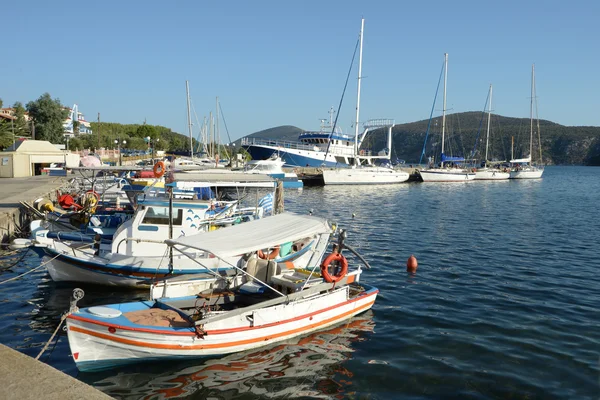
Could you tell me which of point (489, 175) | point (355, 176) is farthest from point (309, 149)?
point (489, 175)

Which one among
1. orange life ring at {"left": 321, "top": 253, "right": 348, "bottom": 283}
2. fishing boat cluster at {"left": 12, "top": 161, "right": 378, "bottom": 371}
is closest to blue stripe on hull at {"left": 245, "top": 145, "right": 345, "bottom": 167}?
fishing boat cluster at {"left": 12, "top": 161, "right": 378, "bottom": 371}

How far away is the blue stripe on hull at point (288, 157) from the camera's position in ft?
248

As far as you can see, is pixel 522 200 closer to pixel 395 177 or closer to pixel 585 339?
pixel 395 177

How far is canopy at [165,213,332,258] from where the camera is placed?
1005cm

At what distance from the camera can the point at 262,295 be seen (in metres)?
12.3

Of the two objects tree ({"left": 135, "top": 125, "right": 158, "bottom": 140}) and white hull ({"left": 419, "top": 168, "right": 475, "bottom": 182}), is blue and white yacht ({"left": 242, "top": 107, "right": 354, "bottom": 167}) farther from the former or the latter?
tree ({"left": 135, "top": 125, "right": 158, "bottom": 140})

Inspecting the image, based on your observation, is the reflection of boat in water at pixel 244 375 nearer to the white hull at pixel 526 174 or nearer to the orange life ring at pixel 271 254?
the orange life ring at pixel 271 254

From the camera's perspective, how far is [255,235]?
437 inches

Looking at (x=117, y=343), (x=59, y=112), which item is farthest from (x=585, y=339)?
(x=59, y=112)

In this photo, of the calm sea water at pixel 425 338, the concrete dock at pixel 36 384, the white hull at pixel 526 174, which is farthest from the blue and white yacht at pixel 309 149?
the concrete dock at pixel 36 384

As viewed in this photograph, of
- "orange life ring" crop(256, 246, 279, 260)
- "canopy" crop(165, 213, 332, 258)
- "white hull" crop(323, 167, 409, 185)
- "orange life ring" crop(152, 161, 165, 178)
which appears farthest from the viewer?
"white hull" crop(323, 167, 409, 185)

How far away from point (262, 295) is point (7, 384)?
659cm

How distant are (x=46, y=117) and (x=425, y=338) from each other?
82.0m

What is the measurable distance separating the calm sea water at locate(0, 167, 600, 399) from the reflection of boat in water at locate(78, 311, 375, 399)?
0.03 m
